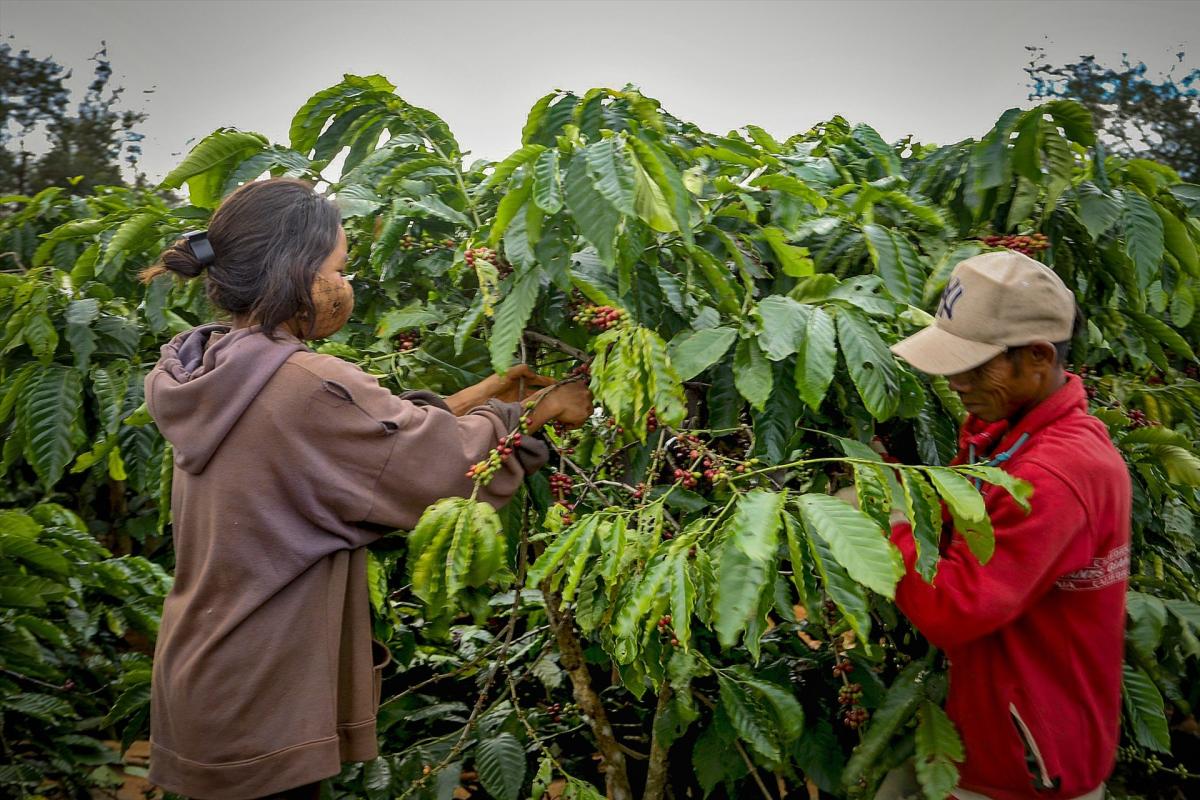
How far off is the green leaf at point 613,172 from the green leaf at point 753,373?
323 mm

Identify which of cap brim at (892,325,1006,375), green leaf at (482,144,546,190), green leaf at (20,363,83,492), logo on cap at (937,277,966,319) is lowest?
green leaf at (20,363,83,492)

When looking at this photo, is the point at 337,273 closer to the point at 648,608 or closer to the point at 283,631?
the point at 283,631

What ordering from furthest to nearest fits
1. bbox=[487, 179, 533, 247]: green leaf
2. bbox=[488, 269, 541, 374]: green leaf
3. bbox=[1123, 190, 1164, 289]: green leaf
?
bbox=[1123, 190, 1164, 289]: green leaf, bbox=[488, 269, 541, 374]: green leaf, bbox=[487, 179, 533, 247]: green leaf

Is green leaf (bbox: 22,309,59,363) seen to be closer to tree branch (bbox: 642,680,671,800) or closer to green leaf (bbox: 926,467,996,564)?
tree branch (bbox: 642,680,671,800)

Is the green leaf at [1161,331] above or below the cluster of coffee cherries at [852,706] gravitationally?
above

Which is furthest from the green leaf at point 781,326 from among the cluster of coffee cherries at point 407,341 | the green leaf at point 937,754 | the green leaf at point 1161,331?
the green leaf at point 1161,331

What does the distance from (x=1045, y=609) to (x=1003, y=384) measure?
370 mm

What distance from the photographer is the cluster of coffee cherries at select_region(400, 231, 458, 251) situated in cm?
217

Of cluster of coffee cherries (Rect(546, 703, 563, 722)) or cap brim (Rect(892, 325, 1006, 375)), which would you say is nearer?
cap brim (Rect(892, 325, 1006, 375))

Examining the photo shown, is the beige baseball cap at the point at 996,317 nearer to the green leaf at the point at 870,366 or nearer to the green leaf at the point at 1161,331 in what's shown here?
→ the green leaf at the point at 870,366

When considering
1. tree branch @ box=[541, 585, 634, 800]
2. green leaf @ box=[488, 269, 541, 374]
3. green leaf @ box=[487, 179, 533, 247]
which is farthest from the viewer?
tree branch @ box=[541, 585, 634, 800]

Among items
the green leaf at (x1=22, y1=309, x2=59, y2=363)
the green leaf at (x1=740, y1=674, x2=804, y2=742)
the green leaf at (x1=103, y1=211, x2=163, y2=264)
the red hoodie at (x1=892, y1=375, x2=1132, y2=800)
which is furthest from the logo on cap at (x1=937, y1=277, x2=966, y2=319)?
the green leaf at (x1=22, y1=309, x2=59, y2=363)

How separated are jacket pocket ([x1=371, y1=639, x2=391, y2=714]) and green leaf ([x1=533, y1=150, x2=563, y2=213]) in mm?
852

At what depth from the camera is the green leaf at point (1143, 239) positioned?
2012 mm
